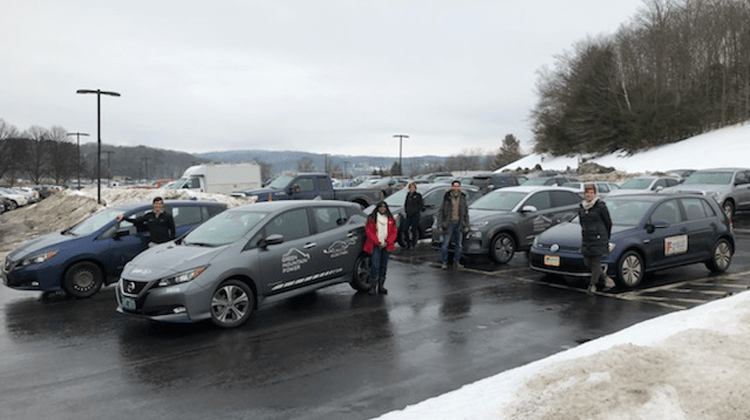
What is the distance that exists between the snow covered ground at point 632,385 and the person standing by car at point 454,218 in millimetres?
6104

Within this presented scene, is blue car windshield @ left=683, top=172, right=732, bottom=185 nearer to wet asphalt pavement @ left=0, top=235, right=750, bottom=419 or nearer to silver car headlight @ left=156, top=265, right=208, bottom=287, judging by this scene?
wet asphalt pavement @ left=0, top=235, right=750, bottom=419

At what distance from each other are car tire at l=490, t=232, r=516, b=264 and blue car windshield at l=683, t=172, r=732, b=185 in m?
12.4

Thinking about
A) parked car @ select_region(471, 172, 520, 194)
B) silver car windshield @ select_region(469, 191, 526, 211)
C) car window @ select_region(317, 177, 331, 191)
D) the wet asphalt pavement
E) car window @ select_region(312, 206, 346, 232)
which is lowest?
the wet asphalt pavement

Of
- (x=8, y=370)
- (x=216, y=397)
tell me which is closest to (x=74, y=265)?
(x=8, y=370)

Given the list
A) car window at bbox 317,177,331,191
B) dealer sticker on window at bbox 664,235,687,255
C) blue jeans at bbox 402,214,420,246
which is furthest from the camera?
car window at bbox 317,177,331,191

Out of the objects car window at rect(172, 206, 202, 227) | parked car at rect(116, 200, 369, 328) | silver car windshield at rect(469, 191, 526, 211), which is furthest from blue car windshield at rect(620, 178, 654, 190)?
car window at rect(172, 206, 202, 227)

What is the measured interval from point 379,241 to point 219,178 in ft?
79.4

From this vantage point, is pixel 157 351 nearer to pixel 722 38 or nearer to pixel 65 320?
pixel 65 320

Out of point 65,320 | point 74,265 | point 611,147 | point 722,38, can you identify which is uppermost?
point 722,38

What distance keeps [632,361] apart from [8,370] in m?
6.22

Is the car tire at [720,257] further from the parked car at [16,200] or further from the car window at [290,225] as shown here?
the parked car at [16,200]

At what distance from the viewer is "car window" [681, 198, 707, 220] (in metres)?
10.4

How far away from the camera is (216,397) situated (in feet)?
16.8

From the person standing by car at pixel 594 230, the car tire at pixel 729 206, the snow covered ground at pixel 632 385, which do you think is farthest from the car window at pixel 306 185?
the snow covered ground at pixel 632 385
